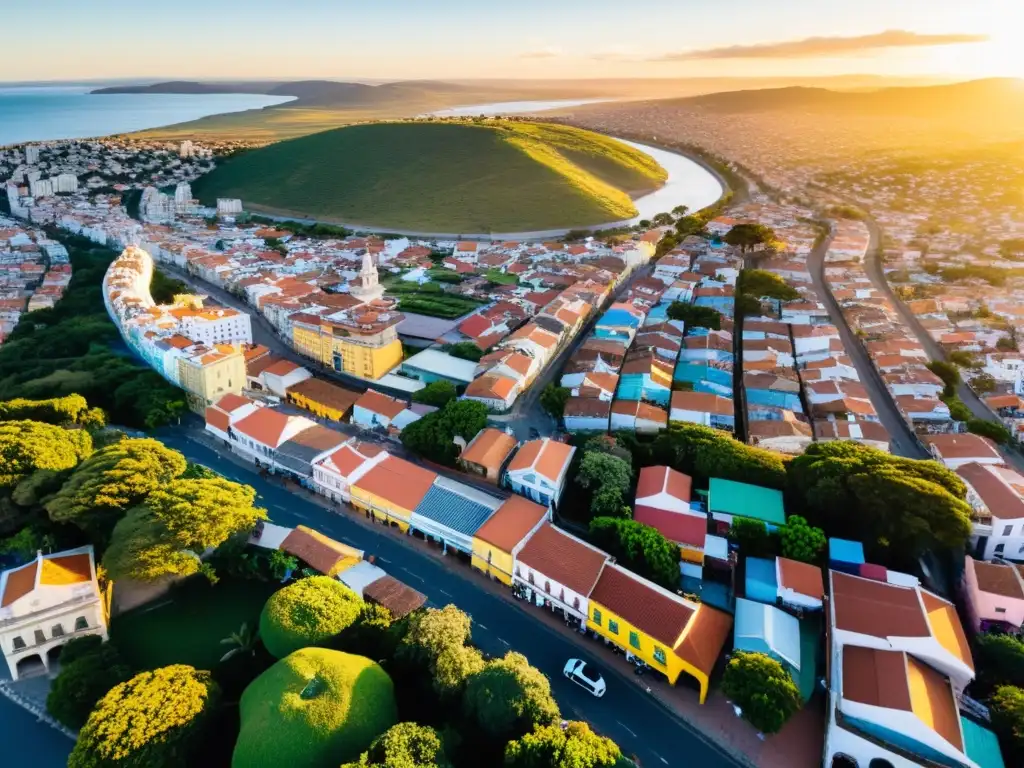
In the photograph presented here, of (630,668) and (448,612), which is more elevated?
(448,612)

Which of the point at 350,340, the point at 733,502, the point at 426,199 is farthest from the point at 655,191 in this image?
the point at 733,502

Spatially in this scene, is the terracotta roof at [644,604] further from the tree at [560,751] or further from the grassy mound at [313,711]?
the grassy mound at [313,711]

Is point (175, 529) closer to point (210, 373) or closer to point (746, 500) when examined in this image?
point (210, 373)

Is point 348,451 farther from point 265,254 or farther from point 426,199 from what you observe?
point 426,199

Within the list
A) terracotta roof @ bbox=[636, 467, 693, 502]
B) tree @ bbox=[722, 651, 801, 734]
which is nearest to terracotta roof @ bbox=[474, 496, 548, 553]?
terracotta roof @ bbox=[636, 467, 693, 502]

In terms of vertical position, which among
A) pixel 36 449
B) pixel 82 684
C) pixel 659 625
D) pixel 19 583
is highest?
pixel 36 449

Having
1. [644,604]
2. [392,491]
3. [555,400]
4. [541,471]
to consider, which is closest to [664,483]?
[541,471]
